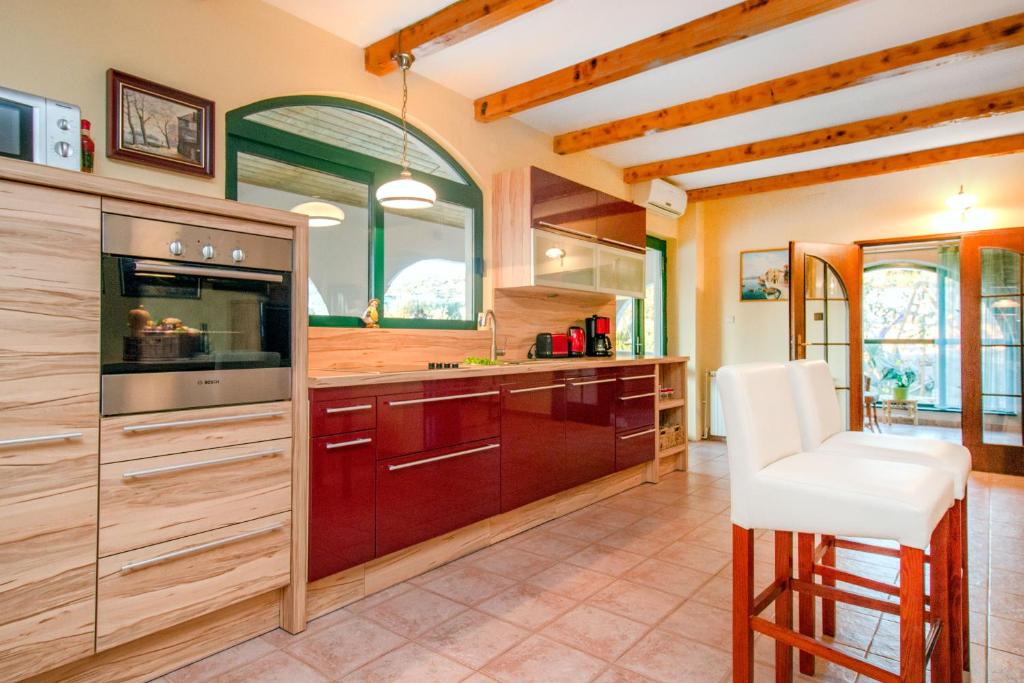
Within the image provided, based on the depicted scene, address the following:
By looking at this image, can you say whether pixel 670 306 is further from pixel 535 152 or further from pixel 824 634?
pixel 824 634

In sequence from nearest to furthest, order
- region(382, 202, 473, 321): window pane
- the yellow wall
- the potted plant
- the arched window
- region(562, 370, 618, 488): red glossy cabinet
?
the arched window, region(382, 202, 473, 321): window pane, region(562, 370, 618, 488): red glossy cabinet, the yellow wall, the potted plant

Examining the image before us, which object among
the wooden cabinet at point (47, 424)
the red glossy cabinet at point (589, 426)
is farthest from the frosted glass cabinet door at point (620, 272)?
the wooden cabinet at point (47, 424)

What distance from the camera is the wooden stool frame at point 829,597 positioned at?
1.28m

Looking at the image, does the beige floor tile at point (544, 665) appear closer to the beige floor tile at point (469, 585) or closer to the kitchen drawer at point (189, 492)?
the beige floor tile at point (469, 585)

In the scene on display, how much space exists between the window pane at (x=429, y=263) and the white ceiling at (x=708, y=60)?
0.85 metres

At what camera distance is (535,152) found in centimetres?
441

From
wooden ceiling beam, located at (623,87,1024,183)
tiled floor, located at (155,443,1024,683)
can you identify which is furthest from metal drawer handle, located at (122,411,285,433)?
wooden ceiling beam, located at (623,87,1024,183)

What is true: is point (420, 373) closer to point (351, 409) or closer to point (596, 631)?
point (351, 409)

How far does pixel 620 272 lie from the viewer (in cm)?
465

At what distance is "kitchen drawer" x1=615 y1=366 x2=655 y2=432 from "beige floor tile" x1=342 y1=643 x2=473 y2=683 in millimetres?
2317

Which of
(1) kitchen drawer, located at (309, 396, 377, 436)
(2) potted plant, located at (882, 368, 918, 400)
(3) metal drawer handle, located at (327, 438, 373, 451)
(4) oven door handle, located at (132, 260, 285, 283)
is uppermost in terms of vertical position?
(4) oven door handle, located at (132, 260, 285, 283)

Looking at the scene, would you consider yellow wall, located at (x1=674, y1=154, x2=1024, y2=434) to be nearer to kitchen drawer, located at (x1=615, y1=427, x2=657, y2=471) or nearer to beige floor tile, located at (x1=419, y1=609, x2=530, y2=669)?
kitchen drawer, located at (x1=615, y1=427, x2=657, y2=471)

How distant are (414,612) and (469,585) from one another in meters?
0.32

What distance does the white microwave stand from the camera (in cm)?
168
